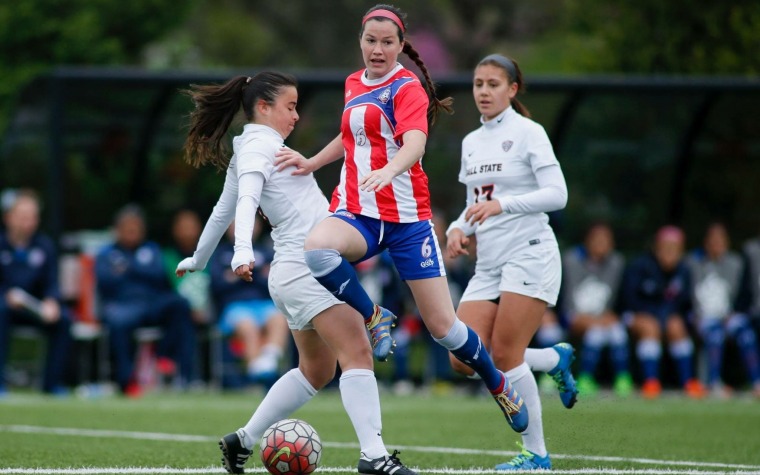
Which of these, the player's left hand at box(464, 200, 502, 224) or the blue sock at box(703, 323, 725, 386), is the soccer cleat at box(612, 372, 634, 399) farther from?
the player's left hand at box(464, 200, 502, 224)

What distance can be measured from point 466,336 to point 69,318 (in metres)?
7.52

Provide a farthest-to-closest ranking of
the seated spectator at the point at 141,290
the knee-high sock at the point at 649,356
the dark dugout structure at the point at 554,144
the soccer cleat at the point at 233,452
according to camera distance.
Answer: the dark dugout structure at the point at 554,144, the knee-high sock at the point at 649,356, the seated spectator at the point at 141,290, the soccer cleat at the point at 233,452

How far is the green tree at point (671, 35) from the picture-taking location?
14242 mm

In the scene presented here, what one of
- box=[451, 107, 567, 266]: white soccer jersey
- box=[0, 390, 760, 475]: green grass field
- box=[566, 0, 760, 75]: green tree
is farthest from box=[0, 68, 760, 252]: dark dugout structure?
box=[451, 107, 567, 266]: white soccer jersey

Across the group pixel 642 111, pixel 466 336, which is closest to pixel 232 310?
pixel 642 111

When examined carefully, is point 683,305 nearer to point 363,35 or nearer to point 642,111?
point 642,111

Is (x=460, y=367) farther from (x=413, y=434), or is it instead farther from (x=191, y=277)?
(x=191, y=277)

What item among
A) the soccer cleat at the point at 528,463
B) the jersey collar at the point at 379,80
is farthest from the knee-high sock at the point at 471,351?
the jersey collar at the point at 379,80

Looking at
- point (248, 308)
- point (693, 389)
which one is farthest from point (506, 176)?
point (693, 389)

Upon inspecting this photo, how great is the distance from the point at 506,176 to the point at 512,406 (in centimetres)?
132

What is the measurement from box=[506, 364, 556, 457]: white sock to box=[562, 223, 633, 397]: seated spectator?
22.5 feet

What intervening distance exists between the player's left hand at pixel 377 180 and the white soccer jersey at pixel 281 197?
58 centimetres

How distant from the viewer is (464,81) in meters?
13.5

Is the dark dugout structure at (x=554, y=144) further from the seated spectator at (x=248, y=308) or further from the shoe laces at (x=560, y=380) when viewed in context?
the shoe laces at (x=560, y=380)
